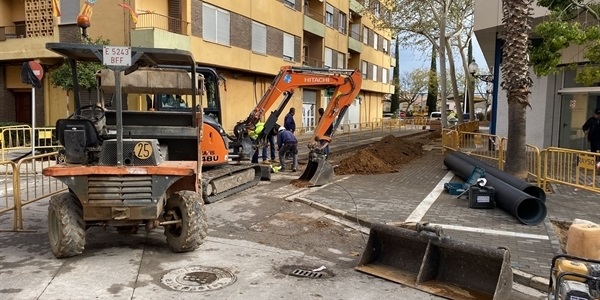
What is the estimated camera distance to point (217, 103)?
441 inches

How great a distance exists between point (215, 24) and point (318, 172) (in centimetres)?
1377

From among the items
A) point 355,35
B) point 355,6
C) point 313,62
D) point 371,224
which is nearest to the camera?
point 371,224

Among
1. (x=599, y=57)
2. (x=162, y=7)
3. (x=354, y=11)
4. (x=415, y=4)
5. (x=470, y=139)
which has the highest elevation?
(x=354, y=11)

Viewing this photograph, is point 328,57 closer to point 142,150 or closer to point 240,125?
point 240,125

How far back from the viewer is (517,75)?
1166 centimetres

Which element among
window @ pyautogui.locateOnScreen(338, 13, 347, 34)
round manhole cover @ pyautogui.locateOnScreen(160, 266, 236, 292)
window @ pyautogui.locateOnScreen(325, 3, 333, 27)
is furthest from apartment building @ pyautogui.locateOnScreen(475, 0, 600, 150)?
window @ pyautogui.locateOnScreen(338, 13, 347, 34)

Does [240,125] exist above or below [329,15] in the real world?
below

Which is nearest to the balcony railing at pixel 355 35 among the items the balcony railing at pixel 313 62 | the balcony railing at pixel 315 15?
the balcony railing at pixel 315 15

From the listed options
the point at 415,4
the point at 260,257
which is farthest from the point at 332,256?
the point at 415,4

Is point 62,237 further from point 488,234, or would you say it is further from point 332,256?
point 488,234

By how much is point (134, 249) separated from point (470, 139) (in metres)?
13.5

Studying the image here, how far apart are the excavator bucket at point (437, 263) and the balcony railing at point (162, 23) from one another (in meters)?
16.8

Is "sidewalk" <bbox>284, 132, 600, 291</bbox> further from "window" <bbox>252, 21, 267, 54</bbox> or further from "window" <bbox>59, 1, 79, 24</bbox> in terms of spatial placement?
"window" <bbox>252, 21, 267, 54</bbox>

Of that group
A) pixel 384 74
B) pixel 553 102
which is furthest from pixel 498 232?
pixel 384 74
